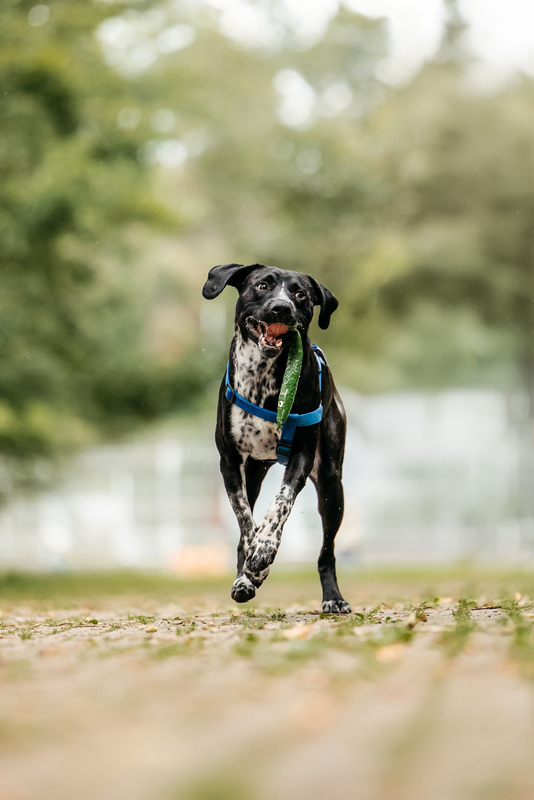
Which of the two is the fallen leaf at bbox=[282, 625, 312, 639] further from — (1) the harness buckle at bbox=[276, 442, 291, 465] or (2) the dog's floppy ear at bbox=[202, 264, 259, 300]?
(2) the dog's floppy ear at bbox=[202, 264, 259, 300]

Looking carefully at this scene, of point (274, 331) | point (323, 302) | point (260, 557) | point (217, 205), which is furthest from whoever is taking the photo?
point (217, 205)

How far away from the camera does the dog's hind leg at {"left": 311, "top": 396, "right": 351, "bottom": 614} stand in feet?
22.0

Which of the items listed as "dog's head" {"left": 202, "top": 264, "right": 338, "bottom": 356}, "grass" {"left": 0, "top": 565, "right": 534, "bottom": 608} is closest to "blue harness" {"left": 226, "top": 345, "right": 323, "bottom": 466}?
"dog's head" {"left": 202, "top": 264, "right": 338, "bottom": 356}

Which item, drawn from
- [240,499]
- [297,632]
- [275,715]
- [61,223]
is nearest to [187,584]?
[61,223]

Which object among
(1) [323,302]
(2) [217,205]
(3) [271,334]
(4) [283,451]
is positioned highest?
(2) [217,205]

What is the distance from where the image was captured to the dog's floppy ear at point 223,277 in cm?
632

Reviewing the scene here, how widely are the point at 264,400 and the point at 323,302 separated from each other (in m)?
0.74

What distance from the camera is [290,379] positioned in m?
6.12

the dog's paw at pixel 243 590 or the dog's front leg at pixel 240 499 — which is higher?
the dog's front leg at pixel 240 499

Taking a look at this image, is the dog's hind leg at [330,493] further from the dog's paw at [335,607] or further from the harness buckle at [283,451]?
the harness buckle at [283,451]

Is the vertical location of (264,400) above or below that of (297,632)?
above

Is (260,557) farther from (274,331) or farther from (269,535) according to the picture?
(274,331)

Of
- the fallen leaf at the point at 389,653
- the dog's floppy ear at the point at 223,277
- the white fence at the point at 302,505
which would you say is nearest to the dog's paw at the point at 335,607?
the dog's floppy ear at the point at 223,277

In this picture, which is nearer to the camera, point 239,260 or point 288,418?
point 288,418
